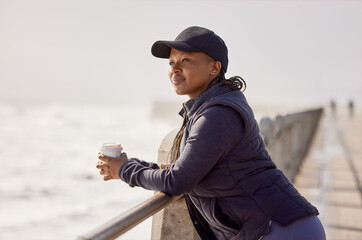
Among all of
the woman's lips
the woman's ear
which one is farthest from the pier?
the woman's ear

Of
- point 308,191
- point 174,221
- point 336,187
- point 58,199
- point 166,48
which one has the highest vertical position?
point 58,199

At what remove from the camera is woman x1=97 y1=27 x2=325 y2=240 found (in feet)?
5.35

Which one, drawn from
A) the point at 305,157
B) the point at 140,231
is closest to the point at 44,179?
the point at 140,231

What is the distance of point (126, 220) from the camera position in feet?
4.68

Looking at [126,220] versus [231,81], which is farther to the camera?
[231,81]

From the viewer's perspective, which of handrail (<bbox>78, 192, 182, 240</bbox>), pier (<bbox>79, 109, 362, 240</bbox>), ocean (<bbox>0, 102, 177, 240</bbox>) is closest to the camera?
handrail (<bbox>78, 192, 182, 240</bbox>)

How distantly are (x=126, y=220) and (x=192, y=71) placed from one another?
836mm

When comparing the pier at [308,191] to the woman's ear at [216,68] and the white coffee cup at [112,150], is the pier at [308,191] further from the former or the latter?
the woman's ear at [216,68]

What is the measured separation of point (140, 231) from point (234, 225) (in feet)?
20.1

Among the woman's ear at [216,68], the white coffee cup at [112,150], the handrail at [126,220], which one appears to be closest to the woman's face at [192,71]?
the woman's ear at [216,68]

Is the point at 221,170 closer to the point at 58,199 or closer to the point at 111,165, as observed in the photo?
the point at 111,165

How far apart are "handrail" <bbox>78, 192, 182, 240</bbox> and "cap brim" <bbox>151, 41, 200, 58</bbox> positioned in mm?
700

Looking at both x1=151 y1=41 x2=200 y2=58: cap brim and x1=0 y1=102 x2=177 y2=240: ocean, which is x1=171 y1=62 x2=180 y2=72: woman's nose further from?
x1=0 y1=102 x2=177 y2=240: ocean

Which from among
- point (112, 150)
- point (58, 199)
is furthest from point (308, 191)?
point (58, 199)
